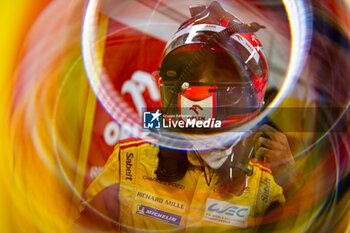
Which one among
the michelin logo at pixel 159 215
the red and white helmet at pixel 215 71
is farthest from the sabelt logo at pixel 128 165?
the red and white helmet at pixel 215 71

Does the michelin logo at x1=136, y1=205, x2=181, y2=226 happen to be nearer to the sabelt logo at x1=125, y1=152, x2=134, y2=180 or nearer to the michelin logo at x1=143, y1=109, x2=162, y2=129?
the sabelt logo at x1=125, y1=152, x2=134, y2=180

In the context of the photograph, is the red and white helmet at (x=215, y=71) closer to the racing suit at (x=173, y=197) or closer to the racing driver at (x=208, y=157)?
the racing driver at (x=208, y=157)

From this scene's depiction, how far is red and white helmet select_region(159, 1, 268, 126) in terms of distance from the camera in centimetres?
100

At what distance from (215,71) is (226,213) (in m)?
0.53

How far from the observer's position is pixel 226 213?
107cm

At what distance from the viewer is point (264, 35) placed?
123 centimetres

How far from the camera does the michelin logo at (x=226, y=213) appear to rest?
1.06 metres

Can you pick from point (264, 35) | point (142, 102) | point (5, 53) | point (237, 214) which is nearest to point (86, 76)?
point (142, 102)

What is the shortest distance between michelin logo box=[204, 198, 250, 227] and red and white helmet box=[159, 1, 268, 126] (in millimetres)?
308

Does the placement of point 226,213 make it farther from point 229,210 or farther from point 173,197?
point 173,197

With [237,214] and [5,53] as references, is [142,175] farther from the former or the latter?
[5,53]

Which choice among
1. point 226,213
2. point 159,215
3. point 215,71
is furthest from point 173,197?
point 215,71

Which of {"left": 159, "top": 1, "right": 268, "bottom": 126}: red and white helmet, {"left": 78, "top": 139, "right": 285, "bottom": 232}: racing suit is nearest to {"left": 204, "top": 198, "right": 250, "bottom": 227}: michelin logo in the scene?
{"left": 78, "top": 139, "right": 285, "bottom": 232}: racing suit

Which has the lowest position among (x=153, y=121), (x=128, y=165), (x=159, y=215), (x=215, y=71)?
(x=159, y=215)
